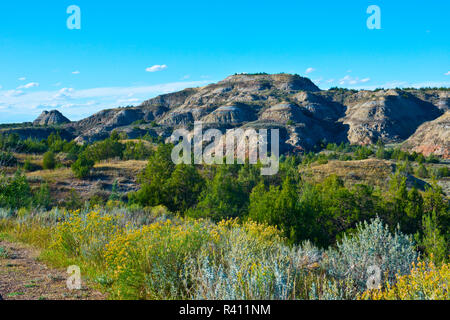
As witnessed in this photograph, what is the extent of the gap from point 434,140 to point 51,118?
4362 inches

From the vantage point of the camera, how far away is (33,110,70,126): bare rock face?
107 meters

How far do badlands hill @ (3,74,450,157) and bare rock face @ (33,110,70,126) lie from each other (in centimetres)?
204

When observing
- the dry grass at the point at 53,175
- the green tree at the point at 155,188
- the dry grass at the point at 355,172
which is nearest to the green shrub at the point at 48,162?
the dry grass at the point at 53,175

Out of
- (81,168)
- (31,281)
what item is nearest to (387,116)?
(81,168)

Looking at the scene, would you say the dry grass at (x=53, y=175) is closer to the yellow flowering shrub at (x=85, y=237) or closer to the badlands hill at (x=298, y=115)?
the yellow flowering shrub at (x=85, y=237)

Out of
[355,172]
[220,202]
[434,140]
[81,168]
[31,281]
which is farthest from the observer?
[434,140]

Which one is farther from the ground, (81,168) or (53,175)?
(81,168)

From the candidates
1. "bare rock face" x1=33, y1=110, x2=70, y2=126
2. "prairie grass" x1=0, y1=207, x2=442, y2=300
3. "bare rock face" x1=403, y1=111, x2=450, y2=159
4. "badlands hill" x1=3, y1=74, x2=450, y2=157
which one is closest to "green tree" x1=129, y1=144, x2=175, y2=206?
"prairie grass" x1=0, y1=207, x2=442, y2=300

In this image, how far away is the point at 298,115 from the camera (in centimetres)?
8400

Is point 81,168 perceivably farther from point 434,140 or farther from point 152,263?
point 434,140

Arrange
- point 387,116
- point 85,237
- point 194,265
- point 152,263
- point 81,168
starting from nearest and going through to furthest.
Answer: point 194,265
point 152,263
point 85,237
point 81,168
point 387,116

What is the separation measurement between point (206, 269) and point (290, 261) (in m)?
1.62

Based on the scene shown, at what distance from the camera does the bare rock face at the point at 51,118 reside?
352ft

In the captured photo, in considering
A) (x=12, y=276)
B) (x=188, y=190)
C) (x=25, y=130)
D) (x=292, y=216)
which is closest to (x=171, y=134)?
(x=25, y=130)
